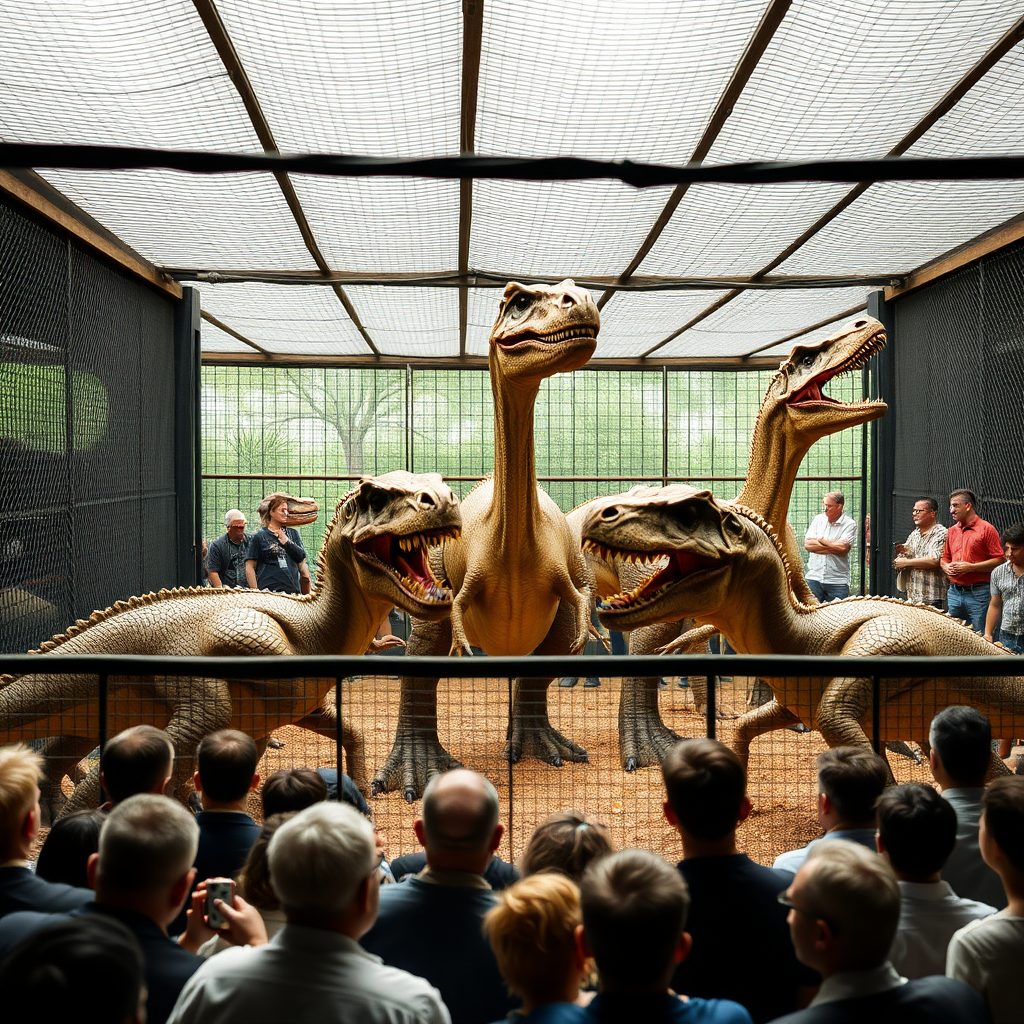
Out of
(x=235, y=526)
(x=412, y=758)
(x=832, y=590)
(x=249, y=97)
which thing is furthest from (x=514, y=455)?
(x=832, y=590)

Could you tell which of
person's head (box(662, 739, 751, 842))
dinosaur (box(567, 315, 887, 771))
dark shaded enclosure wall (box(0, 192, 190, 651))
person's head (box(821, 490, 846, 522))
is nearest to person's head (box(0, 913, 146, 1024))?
person's head (box(662, 739, 751, 842))

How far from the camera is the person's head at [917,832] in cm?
199

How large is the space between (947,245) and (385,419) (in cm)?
743

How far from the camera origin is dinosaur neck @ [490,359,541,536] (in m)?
4.98

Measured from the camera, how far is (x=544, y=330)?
4.62 m

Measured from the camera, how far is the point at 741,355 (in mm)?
11734

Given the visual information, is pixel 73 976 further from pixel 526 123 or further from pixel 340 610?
pixel 526 123

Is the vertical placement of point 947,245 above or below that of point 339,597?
above

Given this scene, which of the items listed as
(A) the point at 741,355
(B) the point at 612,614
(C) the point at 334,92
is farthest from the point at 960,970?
(A) the point at 741,355

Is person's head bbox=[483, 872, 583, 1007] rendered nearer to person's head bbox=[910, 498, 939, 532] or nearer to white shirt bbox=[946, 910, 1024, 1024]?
white shirt bbox=[946, 910, 1024, 1024]

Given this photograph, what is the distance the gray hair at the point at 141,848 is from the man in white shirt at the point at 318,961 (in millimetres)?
236

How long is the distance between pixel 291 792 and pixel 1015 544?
518 cm

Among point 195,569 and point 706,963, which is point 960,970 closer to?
point 706,963

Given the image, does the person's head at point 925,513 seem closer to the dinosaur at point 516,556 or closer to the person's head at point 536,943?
the dinosaur at point 516,556
